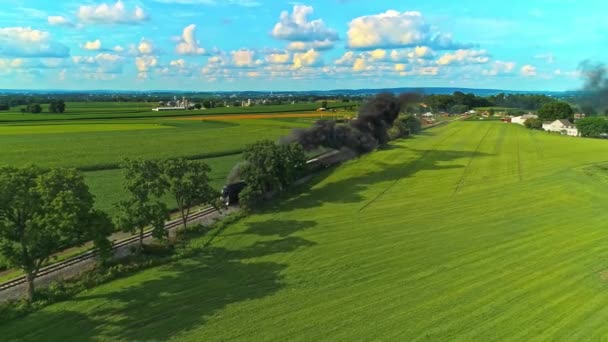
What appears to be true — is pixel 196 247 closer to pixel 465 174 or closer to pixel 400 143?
pixel 465 174

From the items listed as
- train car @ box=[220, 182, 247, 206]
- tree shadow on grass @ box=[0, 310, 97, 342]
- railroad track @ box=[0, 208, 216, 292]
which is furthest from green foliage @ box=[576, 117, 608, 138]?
tree shadow on grass @ box=[0, 310, 97, 342]

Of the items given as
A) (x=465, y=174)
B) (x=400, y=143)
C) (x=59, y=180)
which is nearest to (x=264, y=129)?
(x=400, y=143)

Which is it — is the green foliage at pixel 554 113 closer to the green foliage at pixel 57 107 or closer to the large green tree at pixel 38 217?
the large green tree at pixel 38 217

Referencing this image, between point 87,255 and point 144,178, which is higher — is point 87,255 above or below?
below

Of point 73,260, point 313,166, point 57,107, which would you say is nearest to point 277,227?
point 73,260

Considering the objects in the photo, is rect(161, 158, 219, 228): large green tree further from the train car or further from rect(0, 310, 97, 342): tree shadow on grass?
rect(0, 310, 97, 342): tree shadow on grass

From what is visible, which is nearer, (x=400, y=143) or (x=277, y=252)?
(x=277, y=252)

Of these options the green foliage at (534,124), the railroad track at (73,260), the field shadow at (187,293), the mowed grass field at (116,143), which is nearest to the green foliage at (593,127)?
the green foliage at (534,124)
